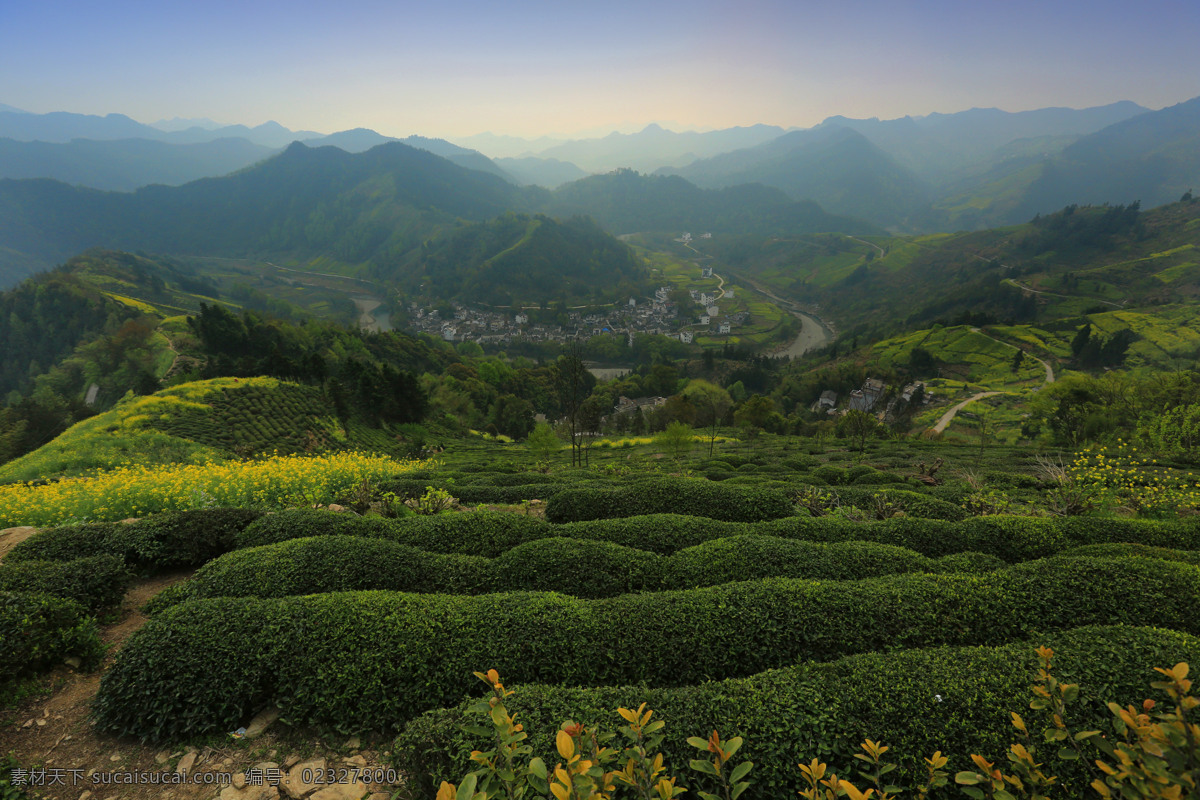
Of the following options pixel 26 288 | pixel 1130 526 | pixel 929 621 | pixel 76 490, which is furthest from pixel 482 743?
pixel 26 288

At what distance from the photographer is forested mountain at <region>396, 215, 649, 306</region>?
17612 cm

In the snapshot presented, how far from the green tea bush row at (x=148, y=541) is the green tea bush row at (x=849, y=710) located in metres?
7.18

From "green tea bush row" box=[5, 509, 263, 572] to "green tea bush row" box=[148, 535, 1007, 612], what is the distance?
1.74m

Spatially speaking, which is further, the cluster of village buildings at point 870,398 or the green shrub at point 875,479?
the cluster of village buildings at point 870,398

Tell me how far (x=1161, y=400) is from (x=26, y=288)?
161 metres

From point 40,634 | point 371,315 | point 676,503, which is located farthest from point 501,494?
point 371,315

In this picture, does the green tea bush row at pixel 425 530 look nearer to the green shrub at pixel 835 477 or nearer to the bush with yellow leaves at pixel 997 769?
the bush with yellow leaves at pixel 997 769

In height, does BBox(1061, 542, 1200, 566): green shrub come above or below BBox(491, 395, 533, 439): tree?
above

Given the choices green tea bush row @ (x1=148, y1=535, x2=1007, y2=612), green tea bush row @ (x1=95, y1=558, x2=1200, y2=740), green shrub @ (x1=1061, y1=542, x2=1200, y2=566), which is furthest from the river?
green shrub @ (x1=1061, y1=542, x2=1200, y2=566)

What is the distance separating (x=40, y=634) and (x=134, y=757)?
219 centimetres

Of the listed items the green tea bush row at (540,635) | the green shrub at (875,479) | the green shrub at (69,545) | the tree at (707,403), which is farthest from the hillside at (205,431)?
the tree at (707,403)

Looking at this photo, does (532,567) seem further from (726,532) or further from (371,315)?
(371,315)

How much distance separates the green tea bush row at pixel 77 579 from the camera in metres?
6.33

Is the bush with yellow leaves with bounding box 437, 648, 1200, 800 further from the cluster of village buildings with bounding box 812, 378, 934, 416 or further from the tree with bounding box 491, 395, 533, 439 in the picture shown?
the cluster of village buildings with bounding box 812, 378, 934, 416
